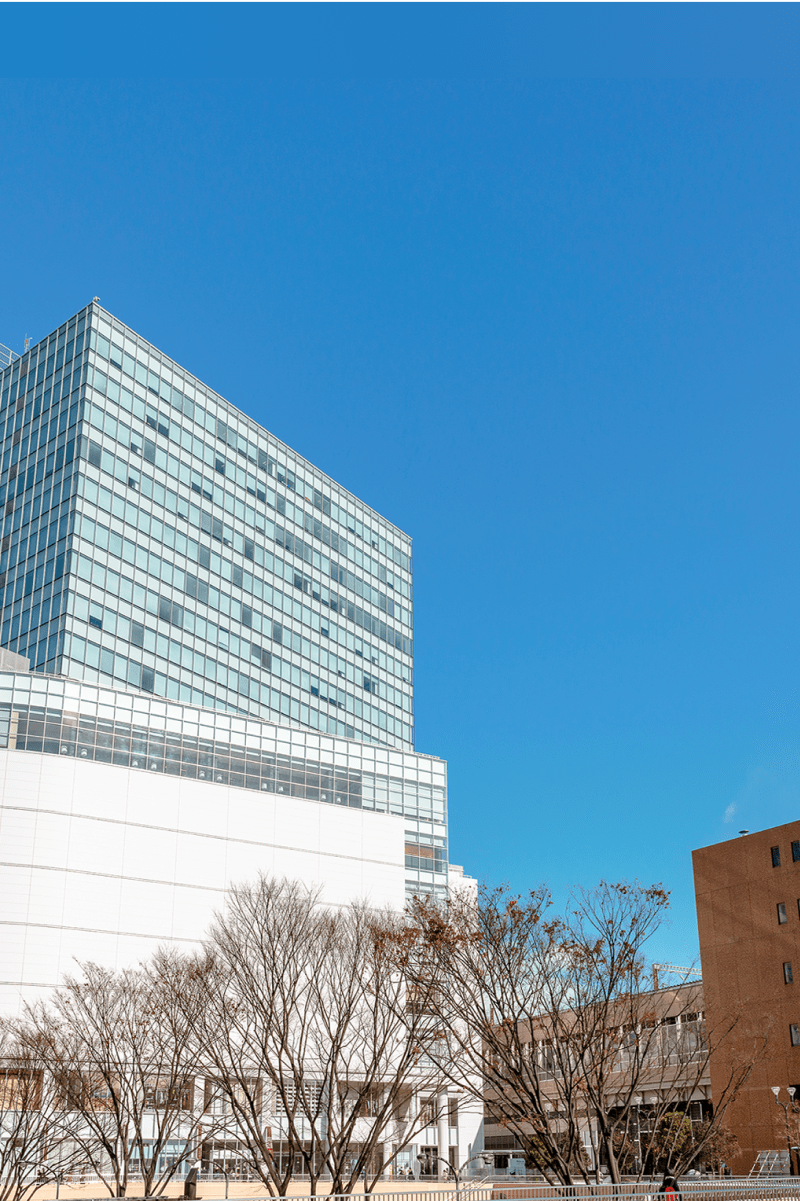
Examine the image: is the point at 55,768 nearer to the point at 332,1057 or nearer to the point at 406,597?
the point at 332,1057

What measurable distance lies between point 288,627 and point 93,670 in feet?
80.3

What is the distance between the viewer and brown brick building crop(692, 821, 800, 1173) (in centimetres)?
5781

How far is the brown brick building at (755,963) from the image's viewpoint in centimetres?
5781

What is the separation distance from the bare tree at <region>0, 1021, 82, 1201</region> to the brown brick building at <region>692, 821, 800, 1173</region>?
33.4m

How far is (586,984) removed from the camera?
30.8 m

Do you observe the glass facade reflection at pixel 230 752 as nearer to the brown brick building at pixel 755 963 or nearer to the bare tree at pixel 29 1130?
the bare tree at pixel 29 1130

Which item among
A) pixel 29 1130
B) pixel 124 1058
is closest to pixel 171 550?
pixel 124 1058

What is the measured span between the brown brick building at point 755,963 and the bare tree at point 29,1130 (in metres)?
33.4

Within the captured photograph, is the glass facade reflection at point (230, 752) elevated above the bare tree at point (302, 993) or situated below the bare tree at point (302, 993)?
above

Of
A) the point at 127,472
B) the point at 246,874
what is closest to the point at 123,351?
the point at 127,472

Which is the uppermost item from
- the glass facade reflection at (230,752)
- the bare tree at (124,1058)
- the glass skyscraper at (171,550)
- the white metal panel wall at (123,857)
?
the glass skyscraper at (171,550)

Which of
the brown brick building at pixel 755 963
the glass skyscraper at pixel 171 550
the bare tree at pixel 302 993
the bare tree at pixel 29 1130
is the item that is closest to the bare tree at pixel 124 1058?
the bare tree at pixel 29 1130

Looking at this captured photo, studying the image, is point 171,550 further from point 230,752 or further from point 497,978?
point 497,978

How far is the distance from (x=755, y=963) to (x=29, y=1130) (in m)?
42.2
